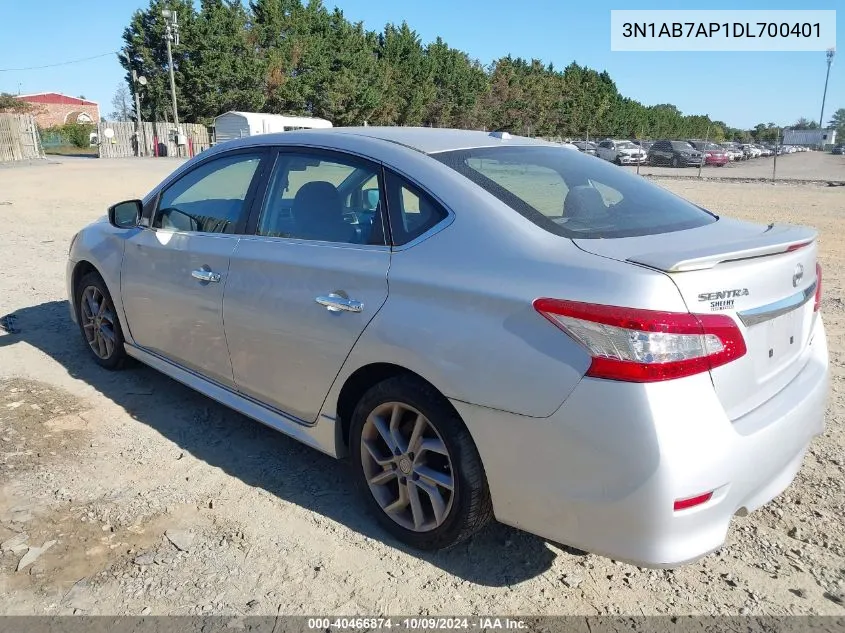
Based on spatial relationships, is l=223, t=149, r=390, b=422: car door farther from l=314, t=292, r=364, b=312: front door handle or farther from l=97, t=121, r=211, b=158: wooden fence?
l=97, t=121, r=211, b=158: wooden fence

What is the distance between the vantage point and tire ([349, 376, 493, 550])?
2534 millimetres

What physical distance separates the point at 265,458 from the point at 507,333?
1.92 m

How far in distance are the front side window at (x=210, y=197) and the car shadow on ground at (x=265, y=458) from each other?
1158mm

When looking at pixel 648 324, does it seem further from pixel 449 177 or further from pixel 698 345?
pixel 449 177

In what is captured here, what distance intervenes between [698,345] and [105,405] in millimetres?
3698

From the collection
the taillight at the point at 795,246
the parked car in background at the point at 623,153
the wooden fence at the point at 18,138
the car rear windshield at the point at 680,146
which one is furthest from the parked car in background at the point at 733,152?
the taillight at the point at 795,246

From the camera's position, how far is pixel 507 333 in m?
2.31

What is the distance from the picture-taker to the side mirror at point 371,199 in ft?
9.74

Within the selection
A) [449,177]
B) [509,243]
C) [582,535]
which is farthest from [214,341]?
[582,535]

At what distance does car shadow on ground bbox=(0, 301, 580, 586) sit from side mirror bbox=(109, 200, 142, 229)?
43.0 inches

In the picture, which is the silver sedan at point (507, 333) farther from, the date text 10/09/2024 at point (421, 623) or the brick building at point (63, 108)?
the brick building at point (63, 108)

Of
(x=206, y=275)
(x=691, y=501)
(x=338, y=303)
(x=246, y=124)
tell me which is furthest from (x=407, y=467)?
(x=246, y=124)

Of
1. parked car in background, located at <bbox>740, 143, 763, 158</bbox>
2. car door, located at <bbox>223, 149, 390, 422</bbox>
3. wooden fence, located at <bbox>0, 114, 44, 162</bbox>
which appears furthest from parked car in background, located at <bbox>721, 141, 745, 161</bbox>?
car door, located at <bbox>223, 149, 390, 422</bbox>

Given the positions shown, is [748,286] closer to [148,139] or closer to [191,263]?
[191,263]
